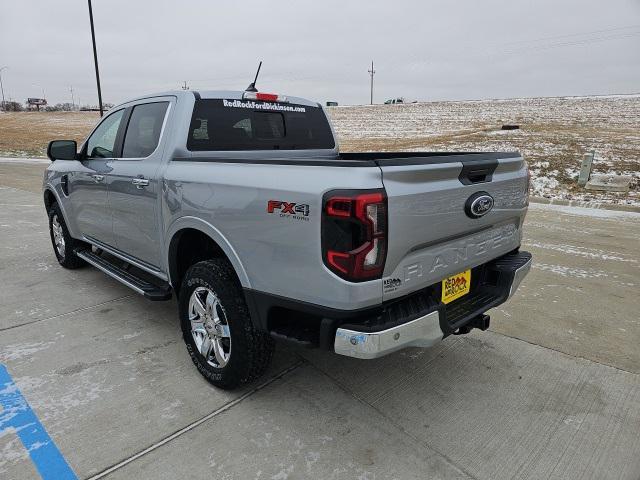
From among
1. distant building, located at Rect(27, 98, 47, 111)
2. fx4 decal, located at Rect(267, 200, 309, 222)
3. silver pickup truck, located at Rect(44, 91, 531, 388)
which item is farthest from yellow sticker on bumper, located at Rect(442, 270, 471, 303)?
distant building, located at Rect(27, 98, 47, 111)

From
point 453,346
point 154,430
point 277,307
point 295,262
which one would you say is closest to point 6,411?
point 154,430

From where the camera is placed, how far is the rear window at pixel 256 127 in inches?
128

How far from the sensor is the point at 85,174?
4230 millimetres

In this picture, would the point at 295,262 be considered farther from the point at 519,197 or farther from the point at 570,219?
the point at 570,219

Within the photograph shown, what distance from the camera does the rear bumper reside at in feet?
6.91

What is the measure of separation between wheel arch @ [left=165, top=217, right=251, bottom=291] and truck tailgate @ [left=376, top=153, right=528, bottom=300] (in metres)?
0.94

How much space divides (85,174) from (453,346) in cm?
357

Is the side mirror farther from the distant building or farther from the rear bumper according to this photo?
the distant building

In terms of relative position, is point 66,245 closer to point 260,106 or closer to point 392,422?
point 260,106

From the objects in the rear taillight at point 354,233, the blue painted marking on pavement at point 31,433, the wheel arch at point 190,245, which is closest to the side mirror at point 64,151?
the wheel arch at point 190,245

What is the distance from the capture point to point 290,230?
2.20 m

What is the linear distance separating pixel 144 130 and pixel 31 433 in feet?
7.25

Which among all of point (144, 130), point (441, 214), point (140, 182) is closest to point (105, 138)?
point (144, 130)

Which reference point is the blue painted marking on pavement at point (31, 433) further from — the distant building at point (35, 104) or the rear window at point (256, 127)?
the distant building at point (35, 104)
